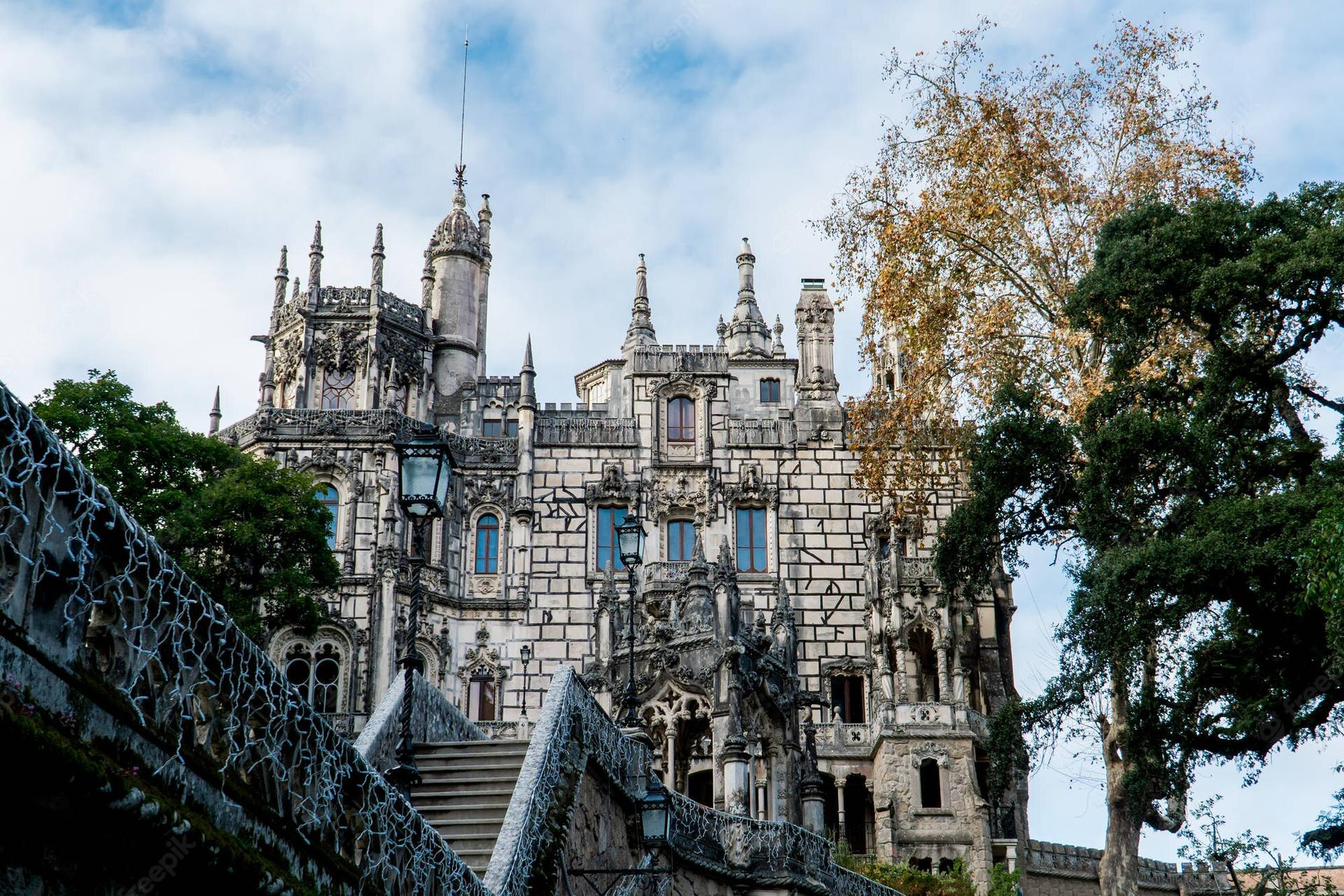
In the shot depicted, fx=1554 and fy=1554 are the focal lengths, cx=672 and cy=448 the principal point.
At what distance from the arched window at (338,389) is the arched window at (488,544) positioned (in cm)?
502

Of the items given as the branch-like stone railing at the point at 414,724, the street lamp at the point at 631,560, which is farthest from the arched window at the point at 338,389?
the street lamp at the point at 631,560

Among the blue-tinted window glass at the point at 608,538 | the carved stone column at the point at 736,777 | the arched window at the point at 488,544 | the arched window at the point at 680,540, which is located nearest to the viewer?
the carved stone column at the point at 736,777

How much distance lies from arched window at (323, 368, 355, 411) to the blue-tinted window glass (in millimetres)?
7667

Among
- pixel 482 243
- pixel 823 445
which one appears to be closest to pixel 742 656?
pixel 823 445

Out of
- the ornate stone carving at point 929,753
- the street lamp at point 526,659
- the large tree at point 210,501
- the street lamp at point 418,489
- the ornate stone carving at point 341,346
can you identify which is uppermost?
the ornate stone carving at point 341,346

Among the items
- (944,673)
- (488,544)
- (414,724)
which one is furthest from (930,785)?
(414,724)

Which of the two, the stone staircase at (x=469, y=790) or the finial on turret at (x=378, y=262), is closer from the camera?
the stone staircase at (x=469, y=790)

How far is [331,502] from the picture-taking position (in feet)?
136

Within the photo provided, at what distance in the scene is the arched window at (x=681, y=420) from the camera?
4397 cm

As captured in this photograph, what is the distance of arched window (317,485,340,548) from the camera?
40.8 m

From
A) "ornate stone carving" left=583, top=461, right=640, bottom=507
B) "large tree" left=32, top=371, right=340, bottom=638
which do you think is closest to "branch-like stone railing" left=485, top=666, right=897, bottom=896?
"large tree" left=32, top=371, right=340, bottom=638

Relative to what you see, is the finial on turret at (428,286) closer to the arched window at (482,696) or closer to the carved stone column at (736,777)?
the arched window at (482,696)

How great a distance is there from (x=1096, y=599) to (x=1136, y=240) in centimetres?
647

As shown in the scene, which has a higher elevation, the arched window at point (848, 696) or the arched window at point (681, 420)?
the arched window at point (681, 420)
